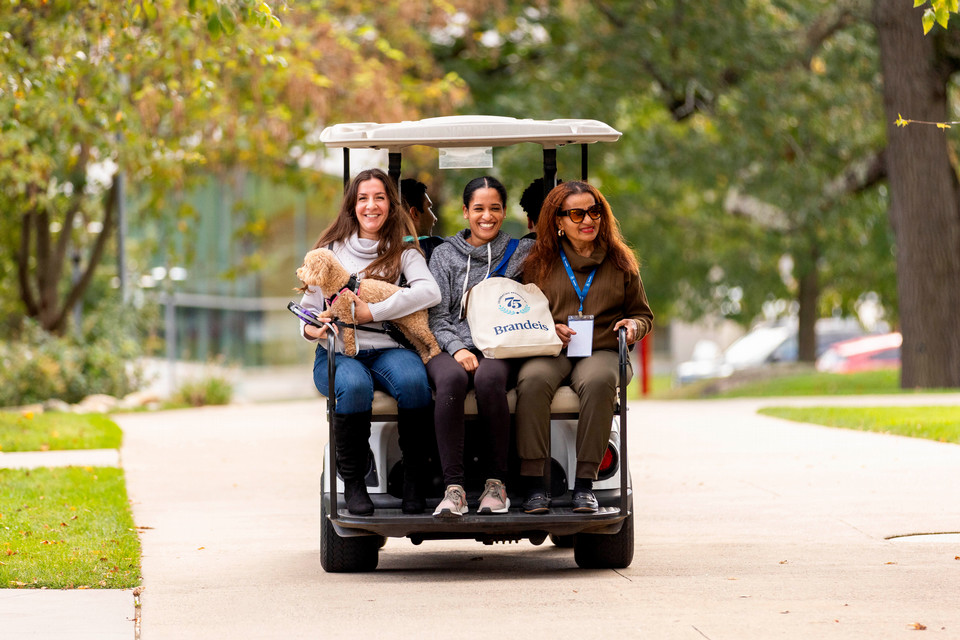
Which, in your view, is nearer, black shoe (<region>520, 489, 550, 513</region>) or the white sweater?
black shoe (<region>520, 489, 550, 513</region>)

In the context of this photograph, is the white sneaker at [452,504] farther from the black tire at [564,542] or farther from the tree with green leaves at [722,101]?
the tree with green leaves at [722,101]

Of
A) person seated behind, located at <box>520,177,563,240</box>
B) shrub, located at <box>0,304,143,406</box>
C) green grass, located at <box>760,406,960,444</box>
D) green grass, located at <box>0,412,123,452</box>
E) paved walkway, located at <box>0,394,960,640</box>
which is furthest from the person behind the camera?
shrub, located at <box>0,304,143,406</box>

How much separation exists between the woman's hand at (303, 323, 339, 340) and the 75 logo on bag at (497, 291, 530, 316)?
77 centimetres

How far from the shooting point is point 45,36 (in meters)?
13.1

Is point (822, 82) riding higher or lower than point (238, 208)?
higher

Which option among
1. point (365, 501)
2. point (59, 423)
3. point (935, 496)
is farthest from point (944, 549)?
point (59, 423)

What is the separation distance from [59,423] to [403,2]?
949 centimetres

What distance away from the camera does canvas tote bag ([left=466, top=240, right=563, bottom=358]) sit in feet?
21.7

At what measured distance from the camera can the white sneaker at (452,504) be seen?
639 cm

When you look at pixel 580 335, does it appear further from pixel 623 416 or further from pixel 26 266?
pixel 26 266

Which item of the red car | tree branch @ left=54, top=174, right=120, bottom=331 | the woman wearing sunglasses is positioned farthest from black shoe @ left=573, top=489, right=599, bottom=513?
the red car

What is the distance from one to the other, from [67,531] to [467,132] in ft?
10.3

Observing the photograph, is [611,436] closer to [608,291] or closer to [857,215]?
[608,291]

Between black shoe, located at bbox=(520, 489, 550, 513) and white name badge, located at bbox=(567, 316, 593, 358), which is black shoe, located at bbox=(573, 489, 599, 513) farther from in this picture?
white name badge, located at bbox=(567, 316, 593, 358)
